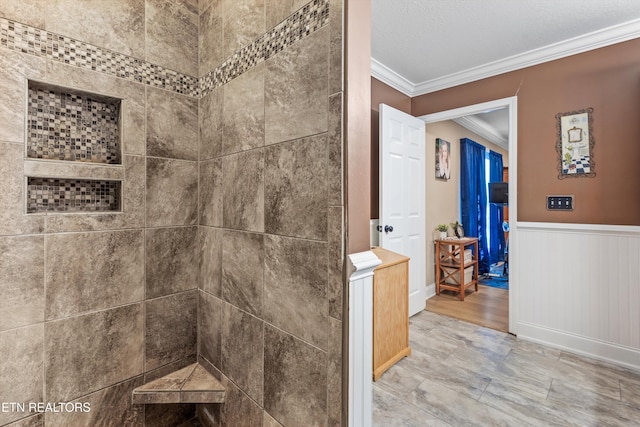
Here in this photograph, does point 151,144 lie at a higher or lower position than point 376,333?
higher

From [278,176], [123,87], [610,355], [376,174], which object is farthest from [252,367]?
[610,355]

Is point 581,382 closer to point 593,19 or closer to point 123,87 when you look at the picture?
point 593,19

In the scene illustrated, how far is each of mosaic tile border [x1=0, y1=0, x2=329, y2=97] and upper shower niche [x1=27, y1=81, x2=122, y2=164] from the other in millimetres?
132

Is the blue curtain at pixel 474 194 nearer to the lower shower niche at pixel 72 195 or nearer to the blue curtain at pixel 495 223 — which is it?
the blue curtain at pixel 495 223

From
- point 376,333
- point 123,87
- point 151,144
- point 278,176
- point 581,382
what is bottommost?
point 581,382

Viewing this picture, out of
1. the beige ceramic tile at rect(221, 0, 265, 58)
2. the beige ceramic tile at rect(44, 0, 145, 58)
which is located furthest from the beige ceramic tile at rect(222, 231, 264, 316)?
the beige ceramic tile at rect(44, 0, 145, 58)

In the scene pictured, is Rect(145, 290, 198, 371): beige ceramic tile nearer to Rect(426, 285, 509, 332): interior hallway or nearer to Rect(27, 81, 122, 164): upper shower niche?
Rect(27, 81, 122, 164): upper shower niche

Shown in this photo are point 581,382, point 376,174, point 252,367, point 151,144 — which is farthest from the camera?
point 376,174

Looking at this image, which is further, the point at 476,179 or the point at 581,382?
the point at 476,179

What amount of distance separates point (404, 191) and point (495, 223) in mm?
Result: 3827

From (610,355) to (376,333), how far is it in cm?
195

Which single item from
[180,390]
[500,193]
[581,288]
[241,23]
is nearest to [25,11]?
[241,23]

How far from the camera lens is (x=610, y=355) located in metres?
2.30

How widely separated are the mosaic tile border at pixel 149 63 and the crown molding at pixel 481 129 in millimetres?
3729
